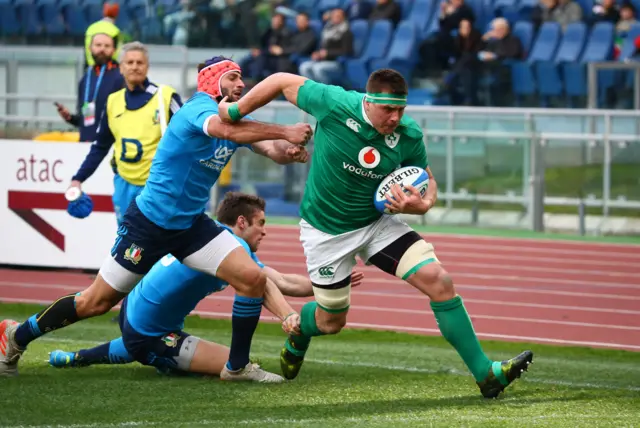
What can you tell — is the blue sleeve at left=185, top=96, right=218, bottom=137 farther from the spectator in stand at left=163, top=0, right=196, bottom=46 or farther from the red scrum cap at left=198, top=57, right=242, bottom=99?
A: the spectator in stand at left=163, top=0, right=196, bottom=46

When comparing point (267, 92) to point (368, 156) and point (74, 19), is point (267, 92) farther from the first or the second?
point (74, 19)

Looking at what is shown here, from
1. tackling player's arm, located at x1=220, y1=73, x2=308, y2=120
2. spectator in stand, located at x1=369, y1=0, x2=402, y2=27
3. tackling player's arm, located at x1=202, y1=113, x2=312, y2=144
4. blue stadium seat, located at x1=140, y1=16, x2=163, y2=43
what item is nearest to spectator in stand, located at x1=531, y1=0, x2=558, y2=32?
spectator in stand, located at x1=369, y1=0, x2=402, y2=27

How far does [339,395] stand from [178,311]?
3.59 ft

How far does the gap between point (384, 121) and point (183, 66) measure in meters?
11.0

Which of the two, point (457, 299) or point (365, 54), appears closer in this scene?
point (457, 299)

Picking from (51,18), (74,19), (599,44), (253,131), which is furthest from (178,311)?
(51,18)

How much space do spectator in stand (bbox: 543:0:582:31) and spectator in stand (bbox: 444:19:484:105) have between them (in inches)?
54.4

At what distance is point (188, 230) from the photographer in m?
6.95

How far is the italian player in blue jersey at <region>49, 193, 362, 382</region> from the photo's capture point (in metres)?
7.14

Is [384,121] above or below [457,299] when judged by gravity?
above

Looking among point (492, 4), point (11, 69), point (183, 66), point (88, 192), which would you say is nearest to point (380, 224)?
point (88, 192)

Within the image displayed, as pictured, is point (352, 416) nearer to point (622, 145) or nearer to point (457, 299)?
point (457, 299)

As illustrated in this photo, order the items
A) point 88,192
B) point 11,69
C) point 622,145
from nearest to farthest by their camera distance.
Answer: point 88,192, point 622,145, point 11,69

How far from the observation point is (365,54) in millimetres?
20359
